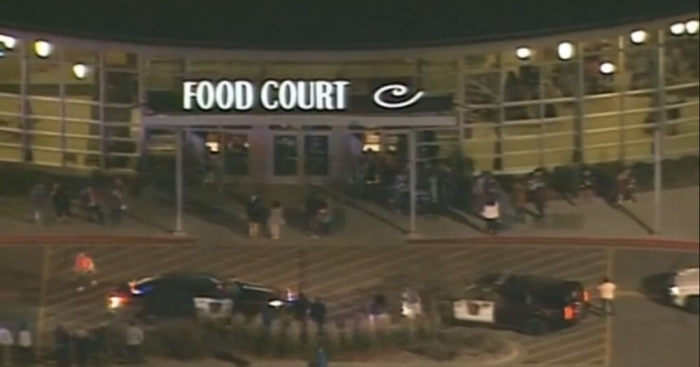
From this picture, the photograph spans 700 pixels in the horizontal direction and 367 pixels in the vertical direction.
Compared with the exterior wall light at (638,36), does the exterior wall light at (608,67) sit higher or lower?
lower

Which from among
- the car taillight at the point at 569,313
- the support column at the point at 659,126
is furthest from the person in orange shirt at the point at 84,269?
the support column at the point at 659,126

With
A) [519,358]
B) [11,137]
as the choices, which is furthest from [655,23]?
[11,137]

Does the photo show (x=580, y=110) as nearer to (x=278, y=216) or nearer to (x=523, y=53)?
(x=523, y=53)

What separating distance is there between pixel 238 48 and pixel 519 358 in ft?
1.62

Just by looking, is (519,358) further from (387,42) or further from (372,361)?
(387,42)

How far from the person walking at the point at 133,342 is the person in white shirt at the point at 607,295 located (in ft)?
1.80

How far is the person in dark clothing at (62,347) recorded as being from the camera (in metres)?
1.16

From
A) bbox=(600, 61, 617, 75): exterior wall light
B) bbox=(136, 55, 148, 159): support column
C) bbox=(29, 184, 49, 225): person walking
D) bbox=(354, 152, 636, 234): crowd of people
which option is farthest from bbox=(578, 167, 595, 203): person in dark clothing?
bbox=(29, 184, 49, 225): person walking

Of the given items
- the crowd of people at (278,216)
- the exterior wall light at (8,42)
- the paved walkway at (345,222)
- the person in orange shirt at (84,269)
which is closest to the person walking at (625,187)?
the paved walkway at (345,222)

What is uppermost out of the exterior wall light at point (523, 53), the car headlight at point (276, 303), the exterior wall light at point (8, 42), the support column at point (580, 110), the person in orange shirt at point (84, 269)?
the exterior wall light at point (8, 42)

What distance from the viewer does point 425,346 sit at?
1148 mm

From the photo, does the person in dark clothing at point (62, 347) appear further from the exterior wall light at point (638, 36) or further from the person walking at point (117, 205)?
the exterior wall light at point (638, 36)

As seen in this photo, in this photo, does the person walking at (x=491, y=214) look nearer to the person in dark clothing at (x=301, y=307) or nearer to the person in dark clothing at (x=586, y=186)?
the person in dark clothing at (x=586, y=186)

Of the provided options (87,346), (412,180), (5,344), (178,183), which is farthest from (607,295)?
(5,344)
